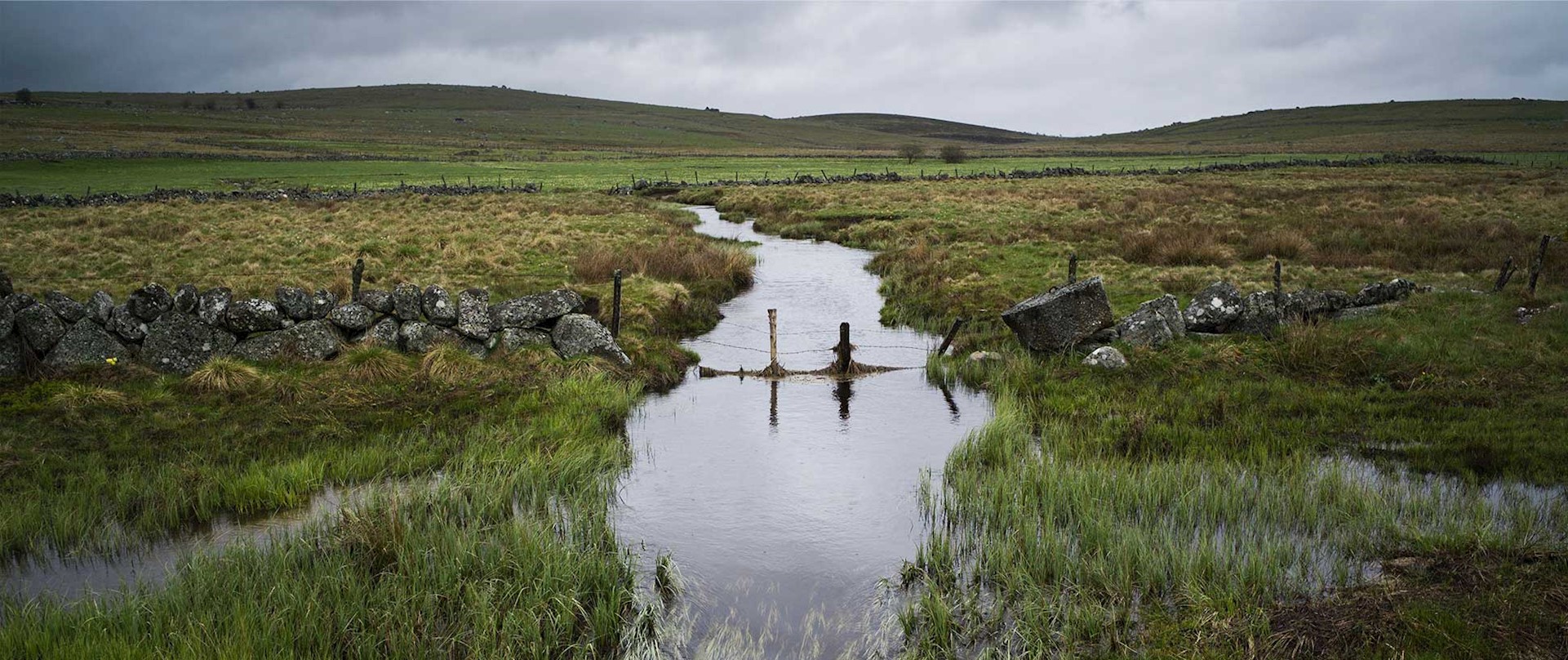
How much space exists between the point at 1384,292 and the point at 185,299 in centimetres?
2474

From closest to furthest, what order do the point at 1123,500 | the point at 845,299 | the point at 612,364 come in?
the point at 1123,500 < the point at 612,364 < the point at 845,299

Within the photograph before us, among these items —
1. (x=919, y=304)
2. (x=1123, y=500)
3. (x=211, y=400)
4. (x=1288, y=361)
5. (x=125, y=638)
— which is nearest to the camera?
(x=125, y=638)

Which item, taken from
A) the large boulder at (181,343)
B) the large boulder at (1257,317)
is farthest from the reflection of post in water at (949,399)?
the large boulder at (181,343)

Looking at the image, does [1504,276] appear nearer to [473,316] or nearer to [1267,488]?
[1267,488]

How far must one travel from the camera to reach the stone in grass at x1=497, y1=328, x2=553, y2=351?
1719 cm

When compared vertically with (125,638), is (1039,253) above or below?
above

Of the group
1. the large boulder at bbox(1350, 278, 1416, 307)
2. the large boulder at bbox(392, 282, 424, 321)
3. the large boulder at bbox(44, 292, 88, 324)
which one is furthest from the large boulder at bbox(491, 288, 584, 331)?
the large boulder at bbox(1350, 278, 1416, 307)

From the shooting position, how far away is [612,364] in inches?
685

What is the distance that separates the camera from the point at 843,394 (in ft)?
56.2

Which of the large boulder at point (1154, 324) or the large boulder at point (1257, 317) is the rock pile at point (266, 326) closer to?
the large boulder at point (1154, 324)

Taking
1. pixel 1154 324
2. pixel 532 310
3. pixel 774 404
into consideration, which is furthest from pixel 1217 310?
pixel 532 310

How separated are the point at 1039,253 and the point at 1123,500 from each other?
21222 mm

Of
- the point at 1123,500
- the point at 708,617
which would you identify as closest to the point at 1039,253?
the point at 1123,500

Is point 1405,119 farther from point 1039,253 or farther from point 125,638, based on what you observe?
point 125,638
